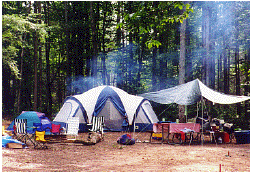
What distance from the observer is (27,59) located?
23.0 meters

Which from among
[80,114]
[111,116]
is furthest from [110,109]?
[80,114]

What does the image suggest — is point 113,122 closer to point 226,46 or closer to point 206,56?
point 206,56

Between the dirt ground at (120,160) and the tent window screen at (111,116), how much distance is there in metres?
4.70

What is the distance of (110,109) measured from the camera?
42.3ft

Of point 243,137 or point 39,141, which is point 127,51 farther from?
point 39,141

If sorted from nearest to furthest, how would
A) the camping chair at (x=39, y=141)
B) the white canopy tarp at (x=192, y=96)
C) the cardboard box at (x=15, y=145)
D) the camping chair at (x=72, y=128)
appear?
the cardboard box at (x=15, y=145) < the camping chair at (x=39, y=141) < the white canopy tarp at (x=192, y=96) < the camping chair at (x=72, y=128)

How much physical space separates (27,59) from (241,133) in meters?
19.6

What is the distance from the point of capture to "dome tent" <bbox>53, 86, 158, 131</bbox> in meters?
12.2

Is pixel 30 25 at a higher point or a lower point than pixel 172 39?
lower

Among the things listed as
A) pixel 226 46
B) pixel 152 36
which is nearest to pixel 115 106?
pixel 152 36

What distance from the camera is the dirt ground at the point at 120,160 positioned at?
5051mm

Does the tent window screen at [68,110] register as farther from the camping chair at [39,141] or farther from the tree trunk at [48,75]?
the tree trunk at [48,75]

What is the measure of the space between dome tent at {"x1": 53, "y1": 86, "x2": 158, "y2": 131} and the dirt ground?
417 centimetres

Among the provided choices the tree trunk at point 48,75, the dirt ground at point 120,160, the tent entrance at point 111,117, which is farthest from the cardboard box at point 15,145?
the tree trunk at point 48,75
